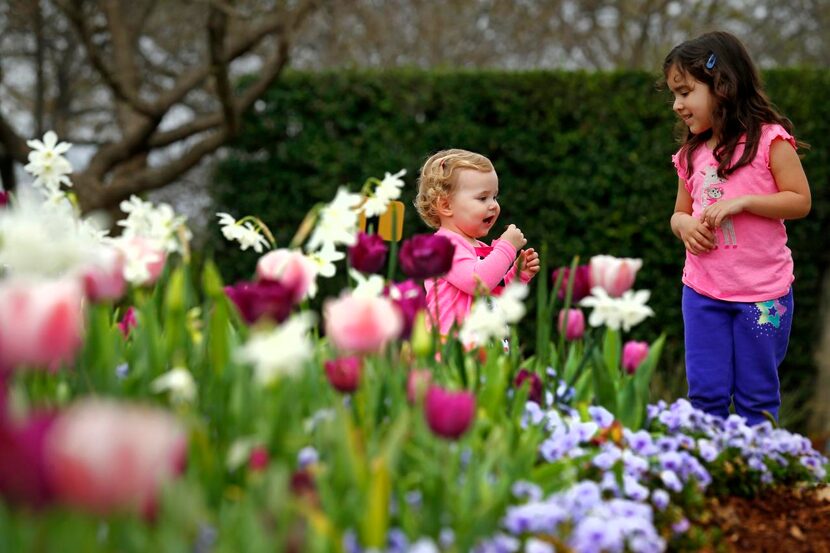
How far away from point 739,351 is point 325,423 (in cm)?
187

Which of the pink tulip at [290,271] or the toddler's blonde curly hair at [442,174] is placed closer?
the pink tulip at [290,271]

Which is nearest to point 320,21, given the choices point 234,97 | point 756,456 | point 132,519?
point 234,97

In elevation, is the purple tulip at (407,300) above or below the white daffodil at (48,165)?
below

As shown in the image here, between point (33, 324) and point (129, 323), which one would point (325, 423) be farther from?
point (129, 323)

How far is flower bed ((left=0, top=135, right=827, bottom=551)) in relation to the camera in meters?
1.16

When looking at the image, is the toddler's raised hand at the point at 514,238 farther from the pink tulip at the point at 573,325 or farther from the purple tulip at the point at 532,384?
the purple tulip at the point at 532,384

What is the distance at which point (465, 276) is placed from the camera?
300 cm

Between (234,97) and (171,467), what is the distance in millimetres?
5000

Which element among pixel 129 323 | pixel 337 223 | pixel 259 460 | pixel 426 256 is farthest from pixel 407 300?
pixel 129 323

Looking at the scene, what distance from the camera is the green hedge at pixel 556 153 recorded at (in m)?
5.72

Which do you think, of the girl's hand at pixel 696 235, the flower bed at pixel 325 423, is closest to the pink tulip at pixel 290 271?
the flower bed at pixel 325 423

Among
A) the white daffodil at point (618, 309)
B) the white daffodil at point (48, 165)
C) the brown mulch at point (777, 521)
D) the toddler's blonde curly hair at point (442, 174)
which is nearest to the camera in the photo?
the white daffodil at point (618, 309)

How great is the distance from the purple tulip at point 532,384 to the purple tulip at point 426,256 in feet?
1.04

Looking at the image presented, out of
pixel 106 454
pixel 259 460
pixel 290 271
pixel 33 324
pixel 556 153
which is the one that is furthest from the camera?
pixel 556 153
